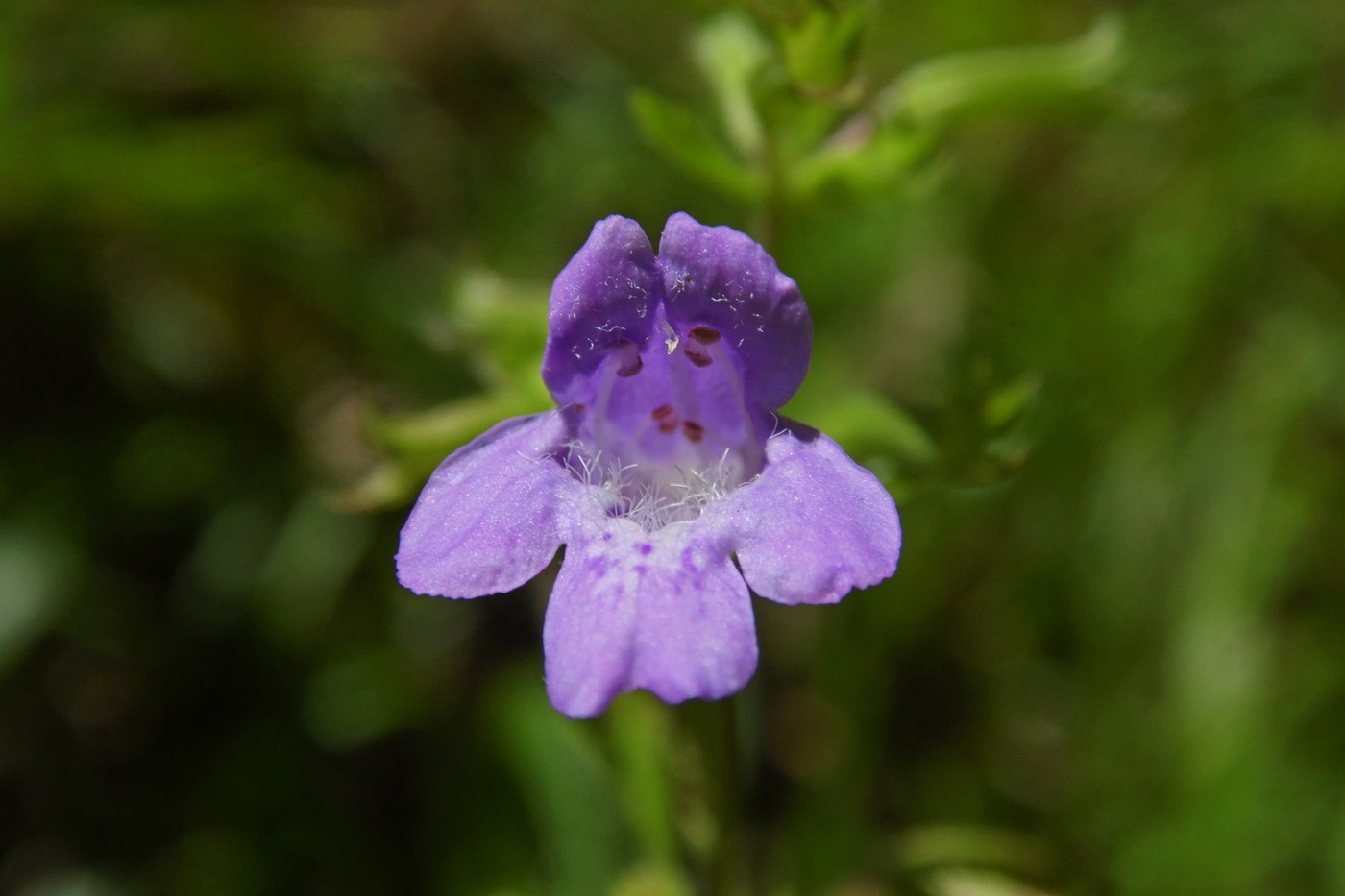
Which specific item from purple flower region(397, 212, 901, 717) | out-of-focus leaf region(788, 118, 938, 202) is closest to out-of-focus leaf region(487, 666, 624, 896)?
purple flower region(397, 212, 901, 717)

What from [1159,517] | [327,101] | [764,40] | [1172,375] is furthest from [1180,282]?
[327,101]

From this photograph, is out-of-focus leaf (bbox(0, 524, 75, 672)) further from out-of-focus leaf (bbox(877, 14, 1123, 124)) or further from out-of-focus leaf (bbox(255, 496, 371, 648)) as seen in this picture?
out-of-focus leaf (bbox(877, 14, 1123, 124))

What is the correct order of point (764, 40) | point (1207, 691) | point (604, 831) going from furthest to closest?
1. point (1207, 691)
2. point (604, 831)
3. point (764, 40)

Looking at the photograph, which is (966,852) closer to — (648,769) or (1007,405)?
(648,769)

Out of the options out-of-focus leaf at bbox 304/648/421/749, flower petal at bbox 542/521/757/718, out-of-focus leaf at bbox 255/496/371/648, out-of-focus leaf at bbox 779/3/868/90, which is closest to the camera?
flower petal at bbox 542/521/757/718

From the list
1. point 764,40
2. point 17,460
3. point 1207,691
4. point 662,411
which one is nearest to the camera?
point 662,411

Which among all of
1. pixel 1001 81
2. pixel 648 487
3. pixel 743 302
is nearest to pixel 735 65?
pixel 1001 81

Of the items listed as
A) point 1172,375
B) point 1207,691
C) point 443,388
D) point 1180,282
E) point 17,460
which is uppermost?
point 1180,282

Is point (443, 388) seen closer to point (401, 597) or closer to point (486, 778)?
A: point (401, 597)
